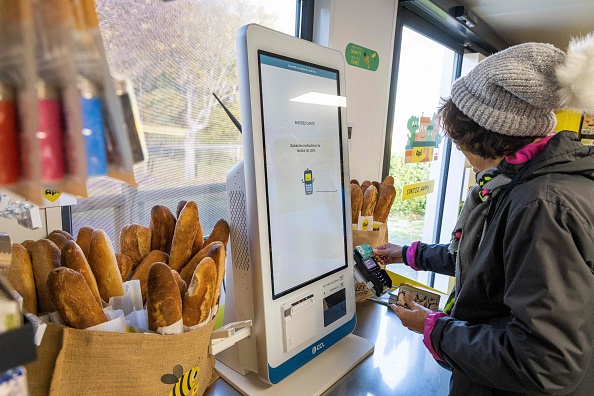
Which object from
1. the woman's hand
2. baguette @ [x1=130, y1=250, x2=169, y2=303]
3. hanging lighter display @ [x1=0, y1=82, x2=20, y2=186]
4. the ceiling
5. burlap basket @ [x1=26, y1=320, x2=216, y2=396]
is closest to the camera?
hanging lighter display @ [x1=0, y1=82, x2=20, y2=186]

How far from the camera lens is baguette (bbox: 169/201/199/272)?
29.0 inches

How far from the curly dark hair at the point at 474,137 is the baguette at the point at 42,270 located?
0.85 metres

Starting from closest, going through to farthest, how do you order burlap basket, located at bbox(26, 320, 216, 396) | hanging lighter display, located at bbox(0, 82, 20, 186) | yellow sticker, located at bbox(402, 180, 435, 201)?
hanging lighter display, located at bbox(0, 82, 20, 186), burlap basket, located at bbox(26, 320, 216, 396), yellow sticker, located at bbox(402, 180, 435, 201)

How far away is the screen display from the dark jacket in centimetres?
31

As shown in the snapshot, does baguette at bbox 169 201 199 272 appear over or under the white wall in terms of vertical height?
under

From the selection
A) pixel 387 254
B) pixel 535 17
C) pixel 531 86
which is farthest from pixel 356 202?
pixel 535 17

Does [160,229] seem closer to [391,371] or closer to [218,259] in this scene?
[218,259]

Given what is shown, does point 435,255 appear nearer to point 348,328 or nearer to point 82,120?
point 348,328

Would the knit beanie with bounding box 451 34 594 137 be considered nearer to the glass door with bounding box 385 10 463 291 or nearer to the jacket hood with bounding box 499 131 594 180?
the jacket hood with bounding box 499 131 594 180

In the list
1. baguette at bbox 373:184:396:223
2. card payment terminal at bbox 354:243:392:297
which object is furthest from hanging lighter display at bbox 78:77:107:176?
baguette at bbox 373:184:396:223

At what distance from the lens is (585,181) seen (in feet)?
2.18

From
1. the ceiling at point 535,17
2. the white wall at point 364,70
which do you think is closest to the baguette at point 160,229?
the white wall at point 364,70

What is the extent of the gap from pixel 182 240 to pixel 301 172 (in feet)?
0.95

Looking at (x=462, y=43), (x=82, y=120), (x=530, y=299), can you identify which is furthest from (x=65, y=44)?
(x=462, y=43)
